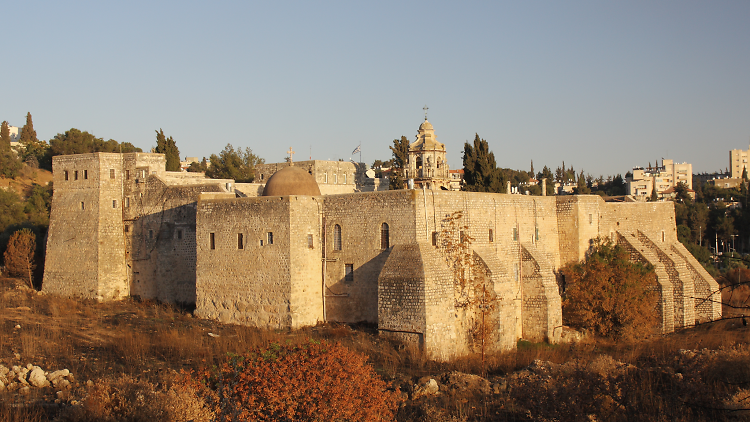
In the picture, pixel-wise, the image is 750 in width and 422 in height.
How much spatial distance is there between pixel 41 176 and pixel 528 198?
42.8 m

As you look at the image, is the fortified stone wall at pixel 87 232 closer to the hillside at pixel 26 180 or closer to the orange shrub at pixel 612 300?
the orange shrub at pixel 612 300

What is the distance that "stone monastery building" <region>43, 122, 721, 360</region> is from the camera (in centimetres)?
1989

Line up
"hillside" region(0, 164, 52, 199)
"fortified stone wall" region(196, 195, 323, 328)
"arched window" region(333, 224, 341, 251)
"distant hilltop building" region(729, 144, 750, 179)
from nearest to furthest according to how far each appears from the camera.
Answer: "fortified stone wall" region(196, 195, 323, 328)
"arched window" region(333, 224, 341, 251)
"hillside" region(0, 164, 52, 199)
"distant hilltop building" region(729, 144, 750, 179)

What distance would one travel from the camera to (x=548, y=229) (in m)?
25.1

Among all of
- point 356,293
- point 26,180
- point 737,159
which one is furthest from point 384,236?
point 737,159

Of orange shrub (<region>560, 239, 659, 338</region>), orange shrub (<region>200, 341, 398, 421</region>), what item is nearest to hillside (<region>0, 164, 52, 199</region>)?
orange shrub (<region>560, 239, 659, 338</region>)

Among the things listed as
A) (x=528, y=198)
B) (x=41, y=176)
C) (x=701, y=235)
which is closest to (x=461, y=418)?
(x=528, y=198)

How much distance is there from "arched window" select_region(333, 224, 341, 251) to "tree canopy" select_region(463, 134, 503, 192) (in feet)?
59.3

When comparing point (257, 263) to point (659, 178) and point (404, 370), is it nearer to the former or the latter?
point (404, 370)

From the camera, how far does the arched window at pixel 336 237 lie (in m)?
21.7

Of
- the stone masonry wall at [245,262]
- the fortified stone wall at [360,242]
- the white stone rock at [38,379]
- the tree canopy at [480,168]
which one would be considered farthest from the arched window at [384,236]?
the tree canopy at [480,168]

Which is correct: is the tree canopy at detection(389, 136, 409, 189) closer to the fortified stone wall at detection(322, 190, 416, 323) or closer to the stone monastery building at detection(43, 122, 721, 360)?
the stone monastery building at detection(43, 122, 721, 360)

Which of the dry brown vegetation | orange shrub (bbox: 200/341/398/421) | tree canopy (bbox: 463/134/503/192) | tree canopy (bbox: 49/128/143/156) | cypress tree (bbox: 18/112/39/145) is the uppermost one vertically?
cypress tree (bbox: 18/112/39/145)

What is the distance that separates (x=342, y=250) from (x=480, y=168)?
19183mm
